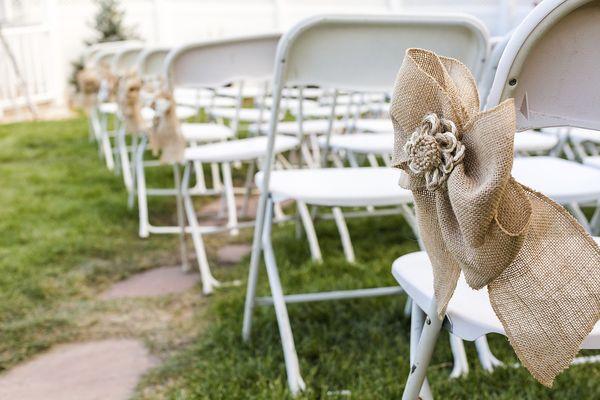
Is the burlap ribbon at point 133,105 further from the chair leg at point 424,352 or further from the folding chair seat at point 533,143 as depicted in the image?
the chair leg at point 424,352

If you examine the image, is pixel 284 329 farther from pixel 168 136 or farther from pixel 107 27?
pixel 107 27

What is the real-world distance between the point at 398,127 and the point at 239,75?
49.5 inches

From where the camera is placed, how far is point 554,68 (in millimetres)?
850

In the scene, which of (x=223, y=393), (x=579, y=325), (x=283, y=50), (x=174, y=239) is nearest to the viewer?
(x=579, y=325)

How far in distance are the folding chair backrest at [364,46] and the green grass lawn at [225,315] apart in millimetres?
806

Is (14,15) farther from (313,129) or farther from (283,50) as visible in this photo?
(283,50)

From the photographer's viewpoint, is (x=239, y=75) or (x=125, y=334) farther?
(x=125, y=334)

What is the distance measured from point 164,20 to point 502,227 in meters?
11.0

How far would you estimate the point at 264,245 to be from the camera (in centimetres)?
189

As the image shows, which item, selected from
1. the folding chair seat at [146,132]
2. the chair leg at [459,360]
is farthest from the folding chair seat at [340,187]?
the folding chair seat at [146,132]

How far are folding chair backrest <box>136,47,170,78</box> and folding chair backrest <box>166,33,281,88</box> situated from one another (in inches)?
28.4

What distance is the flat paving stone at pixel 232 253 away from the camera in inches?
123

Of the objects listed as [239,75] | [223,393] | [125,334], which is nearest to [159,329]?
[125,334]

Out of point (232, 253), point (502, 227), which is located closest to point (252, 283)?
point (232, 253)
